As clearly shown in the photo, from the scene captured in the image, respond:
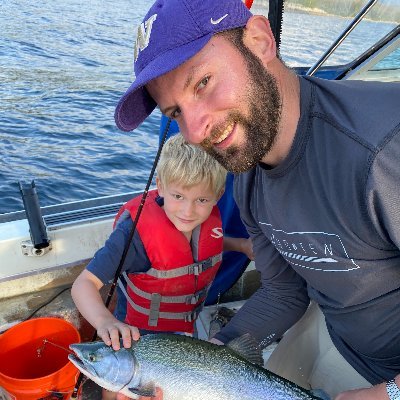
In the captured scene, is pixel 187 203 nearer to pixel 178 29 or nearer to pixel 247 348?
pixel 247 348

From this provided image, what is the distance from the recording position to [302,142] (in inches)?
71.7

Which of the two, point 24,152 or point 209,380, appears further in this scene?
point 24,152

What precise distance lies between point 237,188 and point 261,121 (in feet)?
2.10

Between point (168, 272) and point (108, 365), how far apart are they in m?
0.89

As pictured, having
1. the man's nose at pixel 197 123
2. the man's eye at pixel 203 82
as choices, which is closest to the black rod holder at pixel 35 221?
the man's nose at pixel 197 123

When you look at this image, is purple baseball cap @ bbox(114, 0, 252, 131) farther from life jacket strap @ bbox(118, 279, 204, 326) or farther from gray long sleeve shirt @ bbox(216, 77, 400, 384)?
life jacket strap @ bbox(118, 279, 204, 326)

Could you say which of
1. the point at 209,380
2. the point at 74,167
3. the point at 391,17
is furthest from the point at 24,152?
the point at 209,380

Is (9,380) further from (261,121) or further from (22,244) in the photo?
(261,121)

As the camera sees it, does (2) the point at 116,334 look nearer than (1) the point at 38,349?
Yes

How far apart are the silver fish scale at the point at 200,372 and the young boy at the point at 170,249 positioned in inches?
19.6

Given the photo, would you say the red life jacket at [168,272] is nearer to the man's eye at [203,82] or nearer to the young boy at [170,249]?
the young boy at [170,249]

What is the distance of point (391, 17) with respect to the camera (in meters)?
3.43

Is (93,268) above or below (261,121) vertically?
below

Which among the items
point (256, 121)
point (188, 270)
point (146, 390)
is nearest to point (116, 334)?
point (146, 390)
